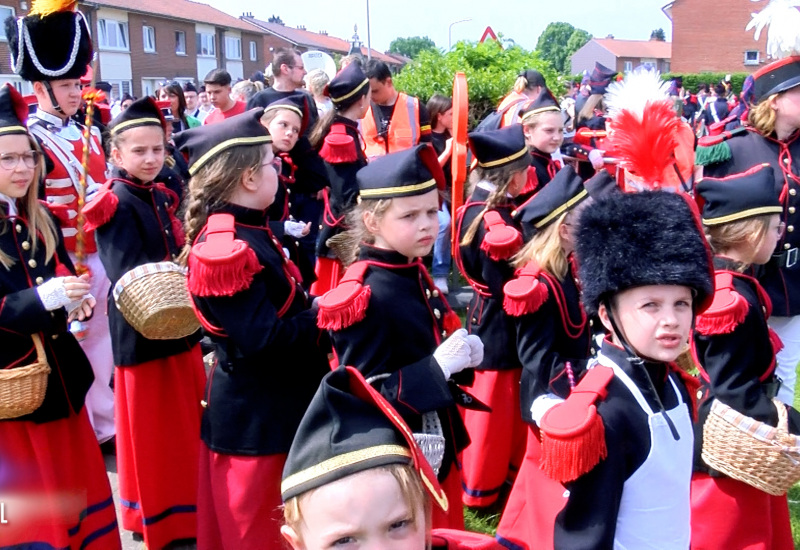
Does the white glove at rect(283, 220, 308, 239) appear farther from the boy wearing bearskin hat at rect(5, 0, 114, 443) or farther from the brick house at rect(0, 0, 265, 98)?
the brick house at rect(0, 0, 265, 98)

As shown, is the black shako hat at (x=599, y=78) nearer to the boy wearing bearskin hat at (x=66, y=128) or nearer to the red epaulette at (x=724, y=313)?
the boy wearing bearskin hat at (x=66, y=128)

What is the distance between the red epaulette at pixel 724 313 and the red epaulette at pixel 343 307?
1.26 meters

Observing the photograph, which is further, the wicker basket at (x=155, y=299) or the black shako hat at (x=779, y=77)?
the black shako hat at (x=779, y=77)

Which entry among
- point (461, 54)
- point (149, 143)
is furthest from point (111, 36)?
point (149, 143)

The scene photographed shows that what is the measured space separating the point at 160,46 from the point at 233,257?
1702 inches

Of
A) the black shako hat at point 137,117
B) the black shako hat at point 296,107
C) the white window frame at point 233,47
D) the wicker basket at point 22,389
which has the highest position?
the white window frame at point 233,47

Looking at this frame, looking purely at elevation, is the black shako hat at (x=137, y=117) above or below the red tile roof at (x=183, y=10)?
below

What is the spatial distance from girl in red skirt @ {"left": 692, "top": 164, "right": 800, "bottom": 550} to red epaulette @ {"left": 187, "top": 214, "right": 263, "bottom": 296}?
5.47 ft

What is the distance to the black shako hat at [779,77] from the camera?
4.55 metres

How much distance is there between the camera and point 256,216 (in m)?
3.04

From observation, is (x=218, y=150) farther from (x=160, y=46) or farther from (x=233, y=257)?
(x=160, y=46)

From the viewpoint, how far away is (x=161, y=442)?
3797mm

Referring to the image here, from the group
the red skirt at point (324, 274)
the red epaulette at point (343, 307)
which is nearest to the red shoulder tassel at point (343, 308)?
the red epaulette at point (343, 307)

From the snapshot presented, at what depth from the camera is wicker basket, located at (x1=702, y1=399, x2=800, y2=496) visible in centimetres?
285
